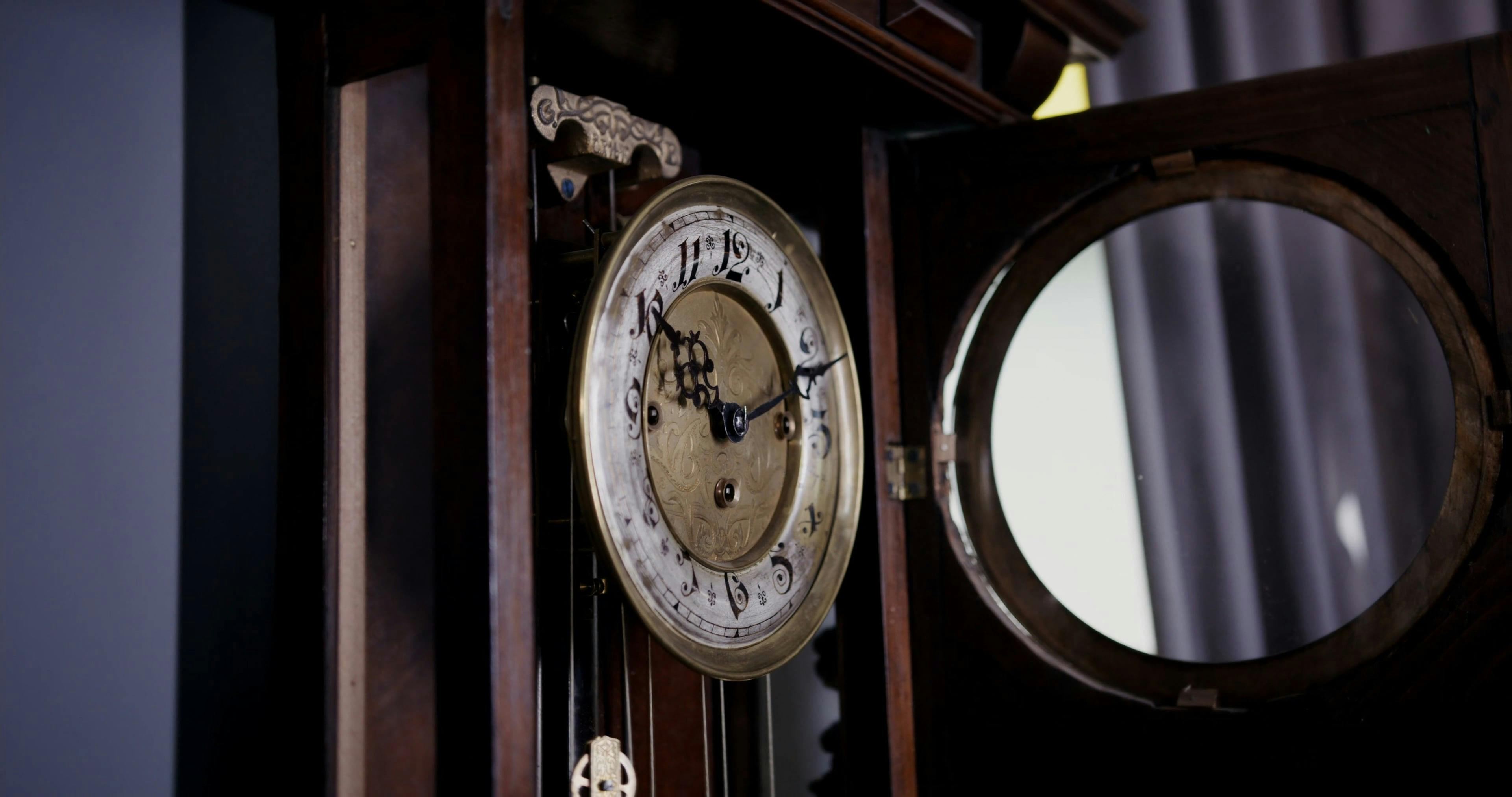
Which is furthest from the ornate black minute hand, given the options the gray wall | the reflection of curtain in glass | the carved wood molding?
the gray wall

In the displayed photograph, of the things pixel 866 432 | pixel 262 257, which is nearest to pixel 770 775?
pixel 866 432

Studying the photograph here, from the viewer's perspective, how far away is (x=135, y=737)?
3.26 feet

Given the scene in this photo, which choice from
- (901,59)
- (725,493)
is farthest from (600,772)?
(901,59)

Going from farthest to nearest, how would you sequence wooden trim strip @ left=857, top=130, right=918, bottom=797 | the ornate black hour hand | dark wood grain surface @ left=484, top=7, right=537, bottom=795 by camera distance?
1. wooden trim strip @ left=857, top=130, right=918, bottom=797
2. the ornate black hour hand
3. dark wood grain surface @ left=484, top=7, right=537, bottom=795

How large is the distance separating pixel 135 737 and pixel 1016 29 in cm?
111

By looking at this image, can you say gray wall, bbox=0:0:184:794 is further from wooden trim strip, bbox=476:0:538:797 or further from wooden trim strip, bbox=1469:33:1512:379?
wooden trim strip, bbox=1469:33:1512:379

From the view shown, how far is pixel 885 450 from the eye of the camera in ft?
4.17

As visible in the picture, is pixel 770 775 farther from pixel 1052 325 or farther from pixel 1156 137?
pixel 1156 137

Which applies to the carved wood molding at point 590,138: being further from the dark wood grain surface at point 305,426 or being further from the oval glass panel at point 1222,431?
the oval glass panel at point 1222,431

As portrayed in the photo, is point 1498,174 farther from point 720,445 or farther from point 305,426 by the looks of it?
point 305,426

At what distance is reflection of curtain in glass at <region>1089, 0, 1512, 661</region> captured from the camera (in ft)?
3.73

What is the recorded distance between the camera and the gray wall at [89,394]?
0.94m

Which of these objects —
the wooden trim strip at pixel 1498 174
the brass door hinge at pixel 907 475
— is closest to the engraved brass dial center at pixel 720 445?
the brass door hinge at pixel 907 475

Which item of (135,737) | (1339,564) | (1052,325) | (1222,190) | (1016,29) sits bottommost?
(135,737)
